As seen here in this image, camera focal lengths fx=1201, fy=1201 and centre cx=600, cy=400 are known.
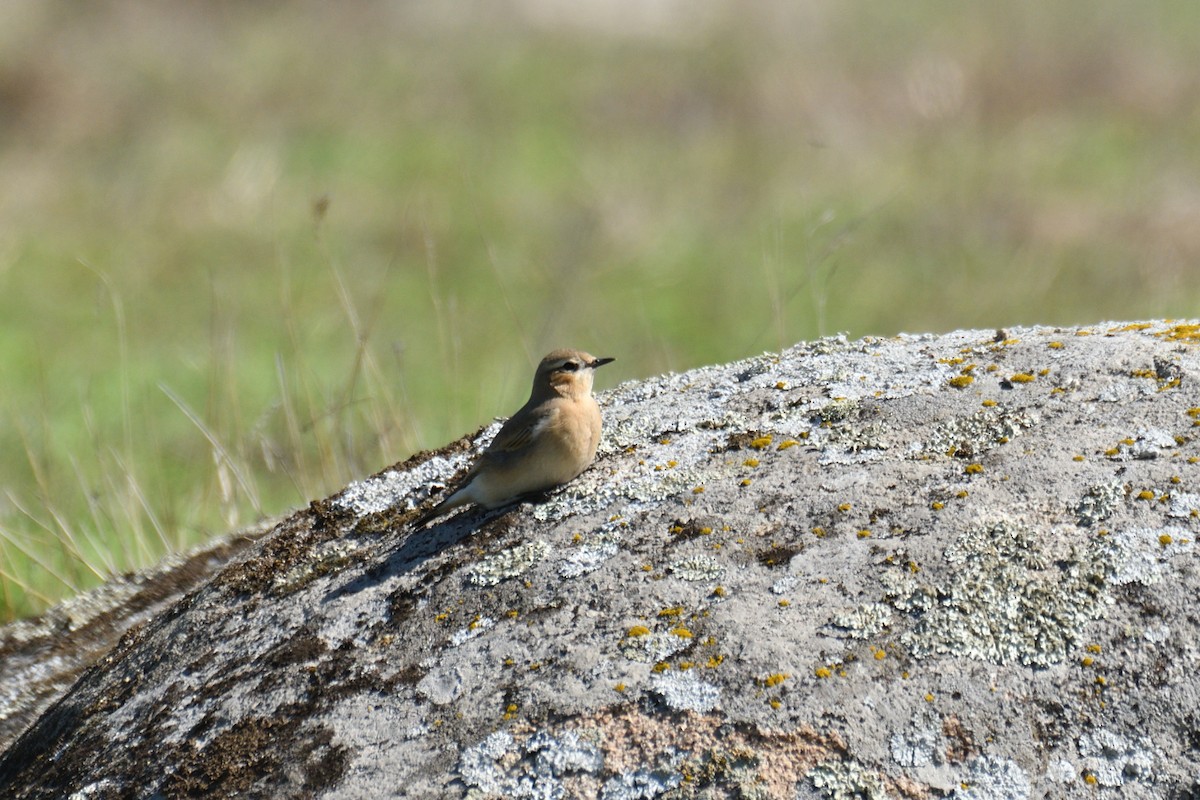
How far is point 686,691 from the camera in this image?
3.15 metres

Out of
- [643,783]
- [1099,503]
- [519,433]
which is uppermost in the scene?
[519,433]

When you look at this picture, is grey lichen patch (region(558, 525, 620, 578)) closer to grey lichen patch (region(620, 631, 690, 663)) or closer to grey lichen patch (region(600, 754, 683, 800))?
grey lichen patch (region(620, 631, 690, 663))

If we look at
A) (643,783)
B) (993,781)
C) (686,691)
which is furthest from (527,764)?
(993,781)

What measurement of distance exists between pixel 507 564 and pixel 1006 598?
4.88 ft

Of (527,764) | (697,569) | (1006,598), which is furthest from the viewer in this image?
(697,569)

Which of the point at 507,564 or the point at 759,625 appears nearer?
the point at 759,625

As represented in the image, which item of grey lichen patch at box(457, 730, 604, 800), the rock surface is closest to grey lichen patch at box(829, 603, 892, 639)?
the rock surface

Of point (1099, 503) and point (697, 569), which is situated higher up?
point (697, 569)

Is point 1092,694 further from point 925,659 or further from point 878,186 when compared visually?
point 878,186

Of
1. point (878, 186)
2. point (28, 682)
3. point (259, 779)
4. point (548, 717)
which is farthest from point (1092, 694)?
point (878, 186)

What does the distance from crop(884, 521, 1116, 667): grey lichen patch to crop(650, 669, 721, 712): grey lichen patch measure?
20.9 inches

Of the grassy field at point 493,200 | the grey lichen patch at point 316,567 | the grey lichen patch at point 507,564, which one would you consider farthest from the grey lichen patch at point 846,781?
the grassy field at point 493,200

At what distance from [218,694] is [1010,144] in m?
14.9

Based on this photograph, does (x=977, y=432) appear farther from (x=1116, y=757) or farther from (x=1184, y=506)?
(x=1116, y=757)
